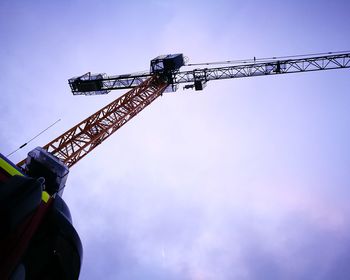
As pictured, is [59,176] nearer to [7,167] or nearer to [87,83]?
A: [7,167]

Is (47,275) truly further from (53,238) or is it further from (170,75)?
(170,75)

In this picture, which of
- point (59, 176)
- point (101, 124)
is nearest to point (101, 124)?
point (101, 124)

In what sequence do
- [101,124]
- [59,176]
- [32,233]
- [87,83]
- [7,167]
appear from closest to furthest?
[32,233], [7,167], [59,176], [101,124], [87,83]

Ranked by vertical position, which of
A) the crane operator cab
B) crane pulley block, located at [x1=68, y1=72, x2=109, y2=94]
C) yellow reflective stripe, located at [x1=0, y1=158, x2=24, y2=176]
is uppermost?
crane pulley block, located at [x1=68, y1=72, x2=109, y2=94]

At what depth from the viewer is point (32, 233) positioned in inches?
132

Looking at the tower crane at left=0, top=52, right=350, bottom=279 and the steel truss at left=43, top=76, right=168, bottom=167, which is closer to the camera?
the tower crane at left=0, top=52, right=350, bottom=279

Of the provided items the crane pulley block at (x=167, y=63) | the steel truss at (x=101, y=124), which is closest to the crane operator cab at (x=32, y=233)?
the steel truss at (x=101, y=124)

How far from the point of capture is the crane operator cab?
111 inches

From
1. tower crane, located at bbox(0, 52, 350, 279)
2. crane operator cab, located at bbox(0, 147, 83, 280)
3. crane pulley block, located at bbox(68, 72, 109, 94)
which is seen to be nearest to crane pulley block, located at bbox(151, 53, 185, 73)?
tower crane, located at bbox(0, 52, 350, 279)

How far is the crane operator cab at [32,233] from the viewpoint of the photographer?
9.28 feet

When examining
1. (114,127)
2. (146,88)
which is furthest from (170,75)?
(114,127)

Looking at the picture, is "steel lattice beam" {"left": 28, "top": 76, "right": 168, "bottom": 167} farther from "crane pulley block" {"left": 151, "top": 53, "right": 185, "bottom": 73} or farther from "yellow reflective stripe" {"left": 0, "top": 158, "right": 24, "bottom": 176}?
"yellow reflective stripe" {"left": 0, "top": 158, "right": 24, "bottom": 176}

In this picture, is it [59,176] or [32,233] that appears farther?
[59,176]

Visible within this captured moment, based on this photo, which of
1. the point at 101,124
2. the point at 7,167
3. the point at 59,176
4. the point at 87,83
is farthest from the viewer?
the point at 87,83
